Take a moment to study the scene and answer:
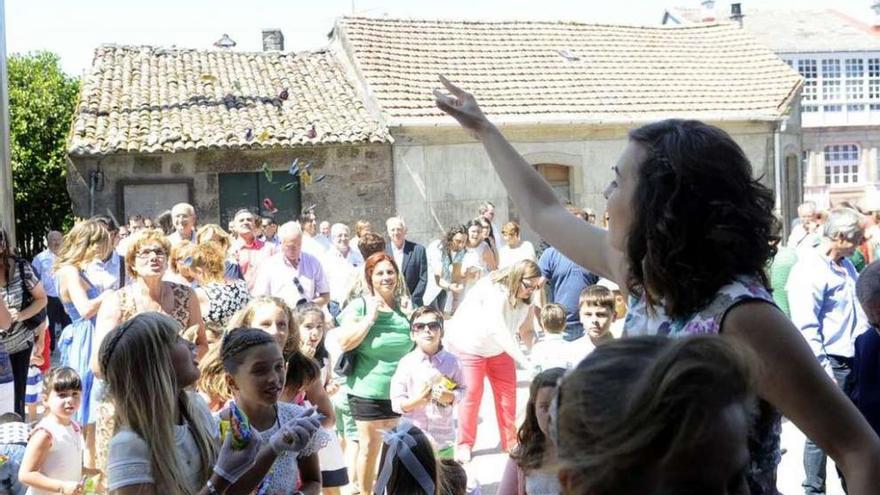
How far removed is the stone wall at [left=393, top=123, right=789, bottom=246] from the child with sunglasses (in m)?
13.7

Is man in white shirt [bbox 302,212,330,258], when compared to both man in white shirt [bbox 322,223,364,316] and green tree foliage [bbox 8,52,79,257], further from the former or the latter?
green tree foliage [bbox 8,52,79,257]

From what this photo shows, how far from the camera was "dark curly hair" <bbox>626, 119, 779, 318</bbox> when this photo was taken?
1.80 m

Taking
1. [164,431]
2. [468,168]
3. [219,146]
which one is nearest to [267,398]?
[164,431]

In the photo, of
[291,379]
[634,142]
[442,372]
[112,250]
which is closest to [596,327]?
[442,372]

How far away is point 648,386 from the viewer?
1191 mm

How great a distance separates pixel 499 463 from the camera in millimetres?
7539

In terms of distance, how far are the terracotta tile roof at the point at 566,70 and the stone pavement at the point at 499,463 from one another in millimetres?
11871

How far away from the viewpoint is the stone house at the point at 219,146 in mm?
18547

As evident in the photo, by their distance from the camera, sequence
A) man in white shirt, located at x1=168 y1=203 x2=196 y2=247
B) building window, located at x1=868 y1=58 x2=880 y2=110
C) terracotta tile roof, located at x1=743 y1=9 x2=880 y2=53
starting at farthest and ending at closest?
building window, located at x1=868 y1=58 x2=880 y2=110 → terracotta tile roof, located at x1=743 y1=9 x2=880 y2=53 → man in white shirt, located at x1=168 y1=203 x2=196 y2=247

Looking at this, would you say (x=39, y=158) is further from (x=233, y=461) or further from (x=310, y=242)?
(x=233, y=461)

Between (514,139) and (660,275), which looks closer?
(660,275)

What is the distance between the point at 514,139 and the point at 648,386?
65.6ft

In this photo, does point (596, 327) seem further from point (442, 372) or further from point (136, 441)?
point (136, 441)

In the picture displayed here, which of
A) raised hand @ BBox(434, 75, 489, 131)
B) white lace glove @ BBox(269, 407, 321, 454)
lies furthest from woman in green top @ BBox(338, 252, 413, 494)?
raised hand @ BBox(434, 75, 489, 131)
